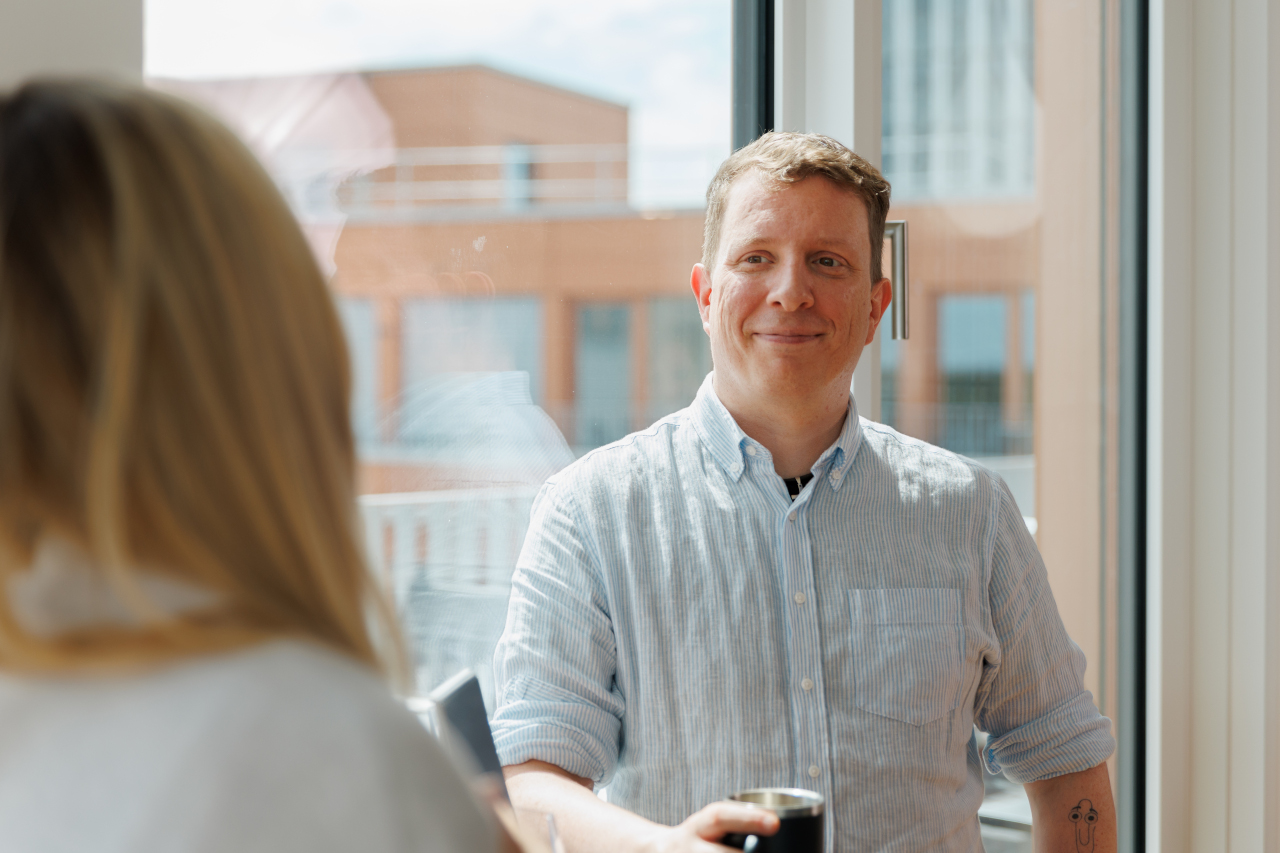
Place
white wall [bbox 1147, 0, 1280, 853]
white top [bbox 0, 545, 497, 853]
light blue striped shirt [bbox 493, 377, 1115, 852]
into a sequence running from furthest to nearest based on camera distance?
white wall [bbox 1147, 0, 1280, 853], light blue striped shirt [bbox 493, 377, 1115, 852], white top [bbox 0, 545, 497, 853]

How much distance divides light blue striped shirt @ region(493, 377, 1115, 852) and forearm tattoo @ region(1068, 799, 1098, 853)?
6 centimetres

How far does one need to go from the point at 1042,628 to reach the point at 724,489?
442 millimetres

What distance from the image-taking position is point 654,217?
167 centimetres

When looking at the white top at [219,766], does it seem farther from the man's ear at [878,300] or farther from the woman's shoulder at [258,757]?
the man's ear at [878,300]

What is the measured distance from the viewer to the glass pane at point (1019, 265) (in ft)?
6.48

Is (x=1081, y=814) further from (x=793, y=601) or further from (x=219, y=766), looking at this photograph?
(x=219, y=766)

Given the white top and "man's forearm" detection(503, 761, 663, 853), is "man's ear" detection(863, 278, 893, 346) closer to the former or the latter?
"man's forearm" detection(503, 761, 663, 853)

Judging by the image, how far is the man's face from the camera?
139 centimetres

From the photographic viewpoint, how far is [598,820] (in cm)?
109

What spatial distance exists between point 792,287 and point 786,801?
728 millimetres

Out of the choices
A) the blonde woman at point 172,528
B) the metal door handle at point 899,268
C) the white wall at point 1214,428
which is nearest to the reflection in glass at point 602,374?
the metal door handle at point 899,268

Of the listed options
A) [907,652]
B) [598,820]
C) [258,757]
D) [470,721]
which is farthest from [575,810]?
[258,757]

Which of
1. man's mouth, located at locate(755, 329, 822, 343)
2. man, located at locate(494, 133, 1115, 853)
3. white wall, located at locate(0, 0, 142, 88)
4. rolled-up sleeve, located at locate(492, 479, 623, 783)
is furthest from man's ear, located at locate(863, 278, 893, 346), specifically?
white wall, located at locate(0, 0, 142, 88)

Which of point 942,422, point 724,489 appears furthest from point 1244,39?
point 724,489
